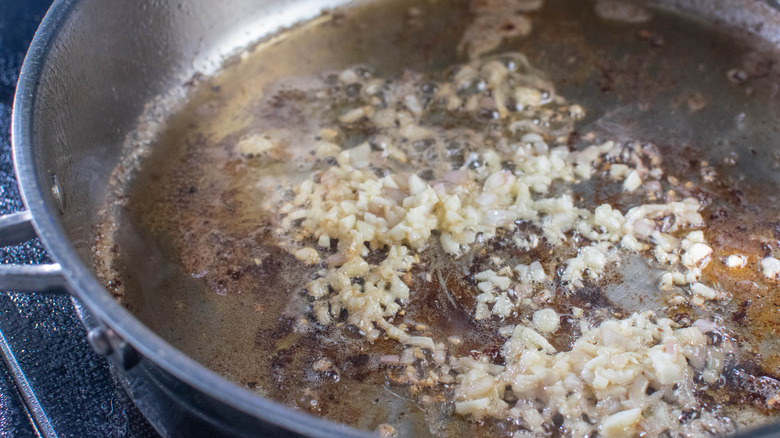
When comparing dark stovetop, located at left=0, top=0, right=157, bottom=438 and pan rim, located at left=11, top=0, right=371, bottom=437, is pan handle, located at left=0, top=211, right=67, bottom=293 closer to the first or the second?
pan rim, located at left=11, top=0, right=371, bottom=437

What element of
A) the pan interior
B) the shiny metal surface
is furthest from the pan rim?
the pan interior

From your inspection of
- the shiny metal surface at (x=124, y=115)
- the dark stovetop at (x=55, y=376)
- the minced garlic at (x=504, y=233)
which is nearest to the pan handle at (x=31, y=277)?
the shiny metal surface at (x=124, y=115)

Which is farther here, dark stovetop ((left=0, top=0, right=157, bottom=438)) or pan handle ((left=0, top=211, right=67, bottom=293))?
dark stovetop ((left=0, top=0, right=157, bottom=438))

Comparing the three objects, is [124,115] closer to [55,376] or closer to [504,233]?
[55,376]

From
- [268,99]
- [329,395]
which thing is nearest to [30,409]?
[329,395]

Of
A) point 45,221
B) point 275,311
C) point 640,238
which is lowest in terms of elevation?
point 640,238

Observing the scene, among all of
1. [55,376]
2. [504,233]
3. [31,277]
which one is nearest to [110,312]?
[31,277]

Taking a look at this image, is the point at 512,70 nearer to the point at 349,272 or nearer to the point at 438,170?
the point at 438,170
